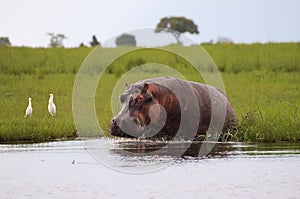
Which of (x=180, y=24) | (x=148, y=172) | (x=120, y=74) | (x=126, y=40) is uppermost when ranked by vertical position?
(x=180, y=24)

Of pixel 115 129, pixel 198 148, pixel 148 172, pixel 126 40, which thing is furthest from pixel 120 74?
pixel 148 172

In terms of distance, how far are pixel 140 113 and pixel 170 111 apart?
0.76 metres

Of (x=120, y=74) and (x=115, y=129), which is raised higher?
(x=120, y=74)

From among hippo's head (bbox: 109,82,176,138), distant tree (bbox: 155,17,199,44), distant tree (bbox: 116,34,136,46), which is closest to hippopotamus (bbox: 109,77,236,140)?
hippo's head (bbox: 109,82,176,138)

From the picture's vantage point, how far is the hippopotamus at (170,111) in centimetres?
1031

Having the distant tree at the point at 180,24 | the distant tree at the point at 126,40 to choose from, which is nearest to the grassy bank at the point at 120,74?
the distant tree at the point at 126,40

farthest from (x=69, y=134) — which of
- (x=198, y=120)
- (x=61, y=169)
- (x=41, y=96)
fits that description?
(x=41, y=96)

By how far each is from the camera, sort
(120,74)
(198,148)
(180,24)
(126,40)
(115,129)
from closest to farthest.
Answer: (115,129) → (198,148) → (120,74) → (126,40) → (180,24)

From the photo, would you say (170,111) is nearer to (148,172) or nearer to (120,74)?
(148,172)

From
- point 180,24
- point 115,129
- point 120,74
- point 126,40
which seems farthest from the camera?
point 180,24

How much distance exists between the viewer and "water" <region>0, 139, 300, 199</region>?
7.21 metres

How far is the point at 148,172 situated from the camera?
8.48m

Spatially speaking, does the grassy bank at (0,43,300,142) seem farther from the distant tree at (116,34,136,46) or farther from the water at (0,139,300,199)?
the water at (0,139,300,199)

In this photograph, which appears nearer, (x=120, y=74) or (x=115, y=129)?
(x=115, y=129)
